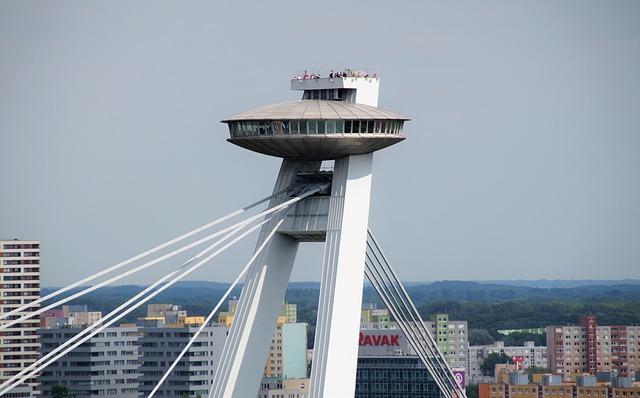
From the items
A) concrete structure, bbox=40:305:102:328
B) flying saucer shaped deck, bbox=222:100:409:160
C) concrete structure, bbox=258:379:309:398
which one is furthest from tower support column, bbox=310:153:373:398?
concrete structure, bbox=40:305:102:328

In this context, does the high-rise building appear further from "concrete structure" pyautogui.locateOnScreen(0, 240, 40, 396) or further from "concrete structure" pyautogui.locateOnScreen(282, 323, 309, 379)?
"concrete structure" pyautogui.locateOnScreen(282, 323, 309, 379)

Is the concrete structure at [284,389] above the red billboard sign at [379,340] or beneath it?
beneath

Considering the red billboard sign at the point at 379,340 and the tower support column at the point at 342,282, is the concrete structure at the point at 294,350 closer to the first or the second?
the red billboard sign at the point at 379,340

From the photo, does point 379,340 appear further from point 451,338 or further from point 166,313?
point 451,338

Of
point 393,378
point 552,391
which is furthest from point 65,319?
point 393,378

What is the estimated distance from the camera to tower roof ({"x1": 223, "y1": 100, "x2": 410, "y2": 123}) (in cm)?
4911

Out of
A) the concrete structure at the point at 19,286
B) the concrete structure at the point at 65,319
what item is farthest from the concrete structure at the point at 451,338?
the concrete structure at the point at 19,286

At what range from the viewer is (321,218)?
50.5m

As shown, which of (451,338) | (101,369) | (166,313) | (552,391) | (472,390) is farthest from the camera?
(451,338)

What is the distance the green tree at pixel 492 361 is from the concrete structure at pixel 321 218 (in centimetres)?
11291

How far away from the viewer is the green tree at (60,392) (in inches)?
4427

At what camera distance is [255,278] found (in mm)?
50688

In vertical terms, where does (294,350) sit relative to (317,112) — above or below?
above

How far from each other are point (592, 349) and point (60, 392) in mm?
55536
